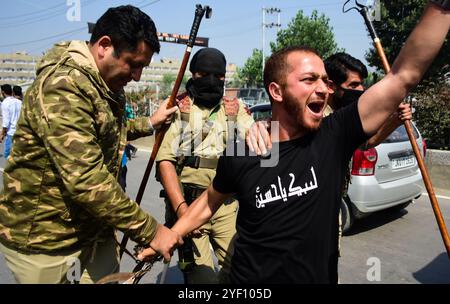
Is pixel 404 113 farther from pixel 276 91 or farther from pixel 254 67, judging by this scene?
pixel 254 67

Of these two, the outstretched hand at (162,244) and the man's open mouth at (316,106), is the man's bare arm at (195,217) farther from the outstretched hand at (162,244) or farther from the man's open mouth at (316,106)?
the man's open mouth at (316,106)

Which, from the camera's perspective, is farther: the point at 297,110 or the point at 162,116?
the point at 162,116

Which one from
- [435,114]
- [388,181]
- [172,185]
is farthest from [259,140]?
[435,114]

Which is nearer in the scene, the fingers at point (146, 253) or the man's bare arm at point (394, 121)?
the fingers at point (146, 253)

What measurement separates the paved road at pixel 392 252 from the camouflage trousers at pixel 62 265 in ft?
5.18

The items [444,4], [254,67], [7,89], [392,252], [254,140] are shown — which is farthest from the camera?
[254,67]

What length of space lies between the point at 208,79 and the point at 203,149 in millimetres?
519

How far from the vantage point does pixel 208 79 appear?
286cm

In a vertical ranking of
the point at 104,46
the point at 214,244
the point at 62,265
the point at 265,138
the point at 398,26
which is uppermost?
the point at 398,26

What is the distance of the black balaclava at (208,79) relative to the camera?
2.87 meters

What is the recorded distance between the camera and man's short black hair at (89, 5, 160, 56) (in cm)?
182

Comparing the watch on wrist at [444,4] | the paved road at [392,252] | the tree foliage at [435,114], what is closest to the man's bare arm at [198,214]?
the watch on wrist at [444,4]

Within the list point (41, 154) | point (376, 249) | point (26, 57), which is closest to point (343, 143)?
point (41, 154)

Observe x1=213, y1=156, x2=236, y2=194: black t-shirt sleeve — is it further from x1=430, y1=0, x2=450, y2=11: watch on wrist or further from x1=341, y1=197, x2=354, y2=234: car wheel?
x1=341, y1=197, x2=354, y2=234: car wheel
